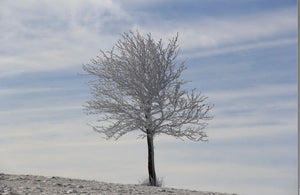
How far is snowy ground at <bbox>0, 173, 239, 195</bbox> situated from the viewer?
30.7ft

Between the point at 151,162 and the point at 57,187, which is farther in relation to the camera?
the point at 151,162

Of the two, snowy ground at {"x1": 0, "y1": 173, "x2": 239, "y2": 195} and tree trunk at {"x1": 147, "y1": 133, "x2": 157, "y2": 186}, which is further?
tree trunk at {"x1": 147, "y1": 133, "x2": 157, "y2": 186}

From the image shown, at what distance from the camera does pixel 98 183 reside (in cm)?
1132

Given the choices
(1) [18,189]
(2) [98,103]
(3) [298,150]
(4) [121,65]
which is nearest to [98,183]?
(1) [18,189]

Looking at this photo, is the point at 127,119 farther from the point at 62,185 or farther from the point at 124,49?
the point at 62,185

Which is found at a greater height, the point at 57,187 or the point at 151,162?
the point at 151,162

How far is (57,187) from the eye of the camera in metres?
10.1

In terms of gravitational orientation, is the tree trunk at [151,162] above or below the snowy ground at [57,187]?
above

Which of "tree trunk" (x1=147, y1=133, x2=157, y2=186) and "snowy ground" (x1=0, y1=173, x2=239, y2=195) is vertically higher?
"tree trunk" (x1=147, y1=133, x2=157, y2=186)

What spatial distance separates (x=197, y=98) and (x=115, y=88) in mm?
2908

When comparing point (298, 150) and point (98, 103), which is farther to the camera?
point (98, 103)

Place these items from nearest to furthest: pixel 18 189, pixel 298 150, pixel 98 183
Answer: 1. pixel 18 189
2. pixel 298 150
3. pixel 98 183

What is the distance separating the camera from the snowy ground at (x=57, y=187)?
936 cm

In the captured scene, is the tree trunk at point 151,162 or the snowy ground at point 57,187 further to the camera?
the tree trunk at point 151,162
